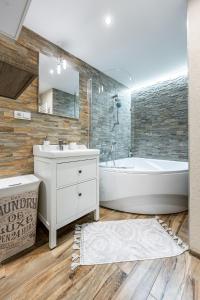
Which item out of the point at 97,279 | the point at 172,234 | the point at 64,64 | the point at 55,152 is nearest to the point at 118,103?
the point at 64,64

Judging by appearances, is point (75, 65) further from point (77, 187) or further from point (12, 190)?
point (12, 190)

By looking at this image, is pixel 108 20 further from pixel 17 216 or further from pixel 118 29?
pixel 17 216

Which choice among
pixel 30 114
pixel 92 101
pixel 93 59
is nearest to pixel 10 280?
pixel 30 114

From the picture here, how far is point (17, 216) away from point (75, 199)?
1.91ft

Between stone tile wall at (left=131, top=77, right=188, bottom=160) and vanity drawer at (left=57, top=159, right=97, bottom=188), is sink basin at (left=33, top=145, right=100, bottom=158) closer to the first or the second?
vanity drawer at (left=57, top=159, right=97, bottom=188)

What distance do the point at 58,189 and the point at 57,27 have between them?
1.87 m

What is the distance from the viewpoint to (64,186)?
168cm

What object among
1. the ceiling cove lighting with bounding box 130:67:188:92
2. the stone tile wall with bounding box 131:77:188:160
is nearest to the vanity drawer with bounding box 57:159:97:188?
the stone tile wall with bounding box 131:77:188:160

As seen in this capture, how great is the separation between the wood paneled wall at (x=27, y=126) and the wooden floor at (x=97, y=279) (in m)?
0.91

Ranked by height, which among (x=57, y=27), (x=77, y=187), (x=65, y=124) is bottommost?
(x=77, y=187)

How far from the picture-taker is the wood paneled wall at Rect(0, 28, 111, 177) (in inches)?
68.1

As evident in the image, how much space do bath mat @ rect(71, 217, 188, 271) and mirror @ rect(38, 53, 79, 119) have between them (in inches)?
60.6

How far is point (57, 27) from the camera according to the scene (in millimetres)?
1928

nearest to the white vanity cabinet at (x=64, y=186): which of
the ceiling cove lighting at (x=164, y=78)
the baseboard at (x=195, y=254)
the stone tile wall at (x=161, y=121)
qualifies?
the baseboard at (x=195, y=254)
